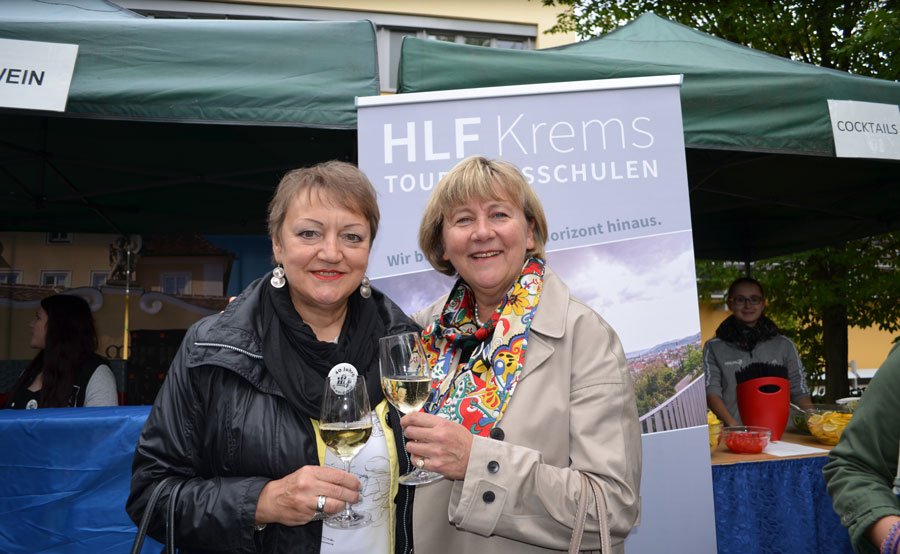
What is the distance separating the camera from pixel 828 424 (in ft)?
11.0

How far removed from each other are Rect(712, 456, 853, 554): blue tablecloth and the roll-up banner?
739 millimetres

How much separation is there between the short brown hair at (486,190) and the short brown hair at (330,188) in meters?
0.20

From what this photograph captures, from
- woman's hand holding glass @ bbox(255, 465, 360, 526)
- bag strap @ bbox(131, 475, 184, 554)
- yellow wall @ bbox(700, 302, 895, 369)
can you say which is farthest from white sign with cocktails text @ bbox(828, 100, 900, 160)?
yellow wall @ bbox(700, 302, 895, 369)

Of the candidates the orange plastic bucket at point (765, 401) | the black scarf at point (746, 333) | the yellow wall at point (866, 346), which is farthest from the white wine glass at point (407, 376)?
the yellow wall at point (866, 346)

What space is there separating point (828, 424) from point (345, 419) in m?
3.10

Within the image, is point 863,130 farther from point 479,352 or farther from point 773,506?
point 479,352

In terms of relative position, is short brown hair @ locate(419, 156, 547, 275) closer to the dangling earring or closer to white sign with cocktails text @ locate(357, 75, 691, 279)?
the dangling earring

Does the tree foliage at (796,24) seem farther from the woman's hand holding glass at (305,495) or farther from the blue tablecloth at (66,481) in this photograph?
the blue tablecloth at (66,481)

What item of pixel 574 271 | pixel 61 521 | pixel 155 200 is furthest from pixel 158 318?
pixel 574 271

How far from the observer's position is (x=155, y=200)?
5.33 metres

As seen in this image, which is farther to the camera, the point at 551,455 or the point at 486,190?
the point at 486,190

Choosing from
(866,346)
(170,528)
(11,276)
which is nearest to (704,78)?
(170,528)

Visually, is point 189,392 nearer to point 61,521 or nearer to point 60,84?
point 61,521

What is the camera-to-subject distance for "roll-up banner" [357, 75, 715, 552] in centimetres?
258
